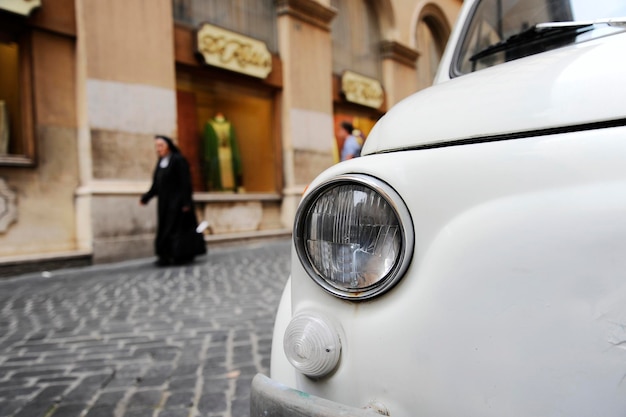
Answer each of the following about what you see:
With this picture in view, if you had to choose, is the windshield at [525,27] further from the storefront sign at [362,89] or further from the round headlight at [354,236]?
the storefront sign at [362,89]

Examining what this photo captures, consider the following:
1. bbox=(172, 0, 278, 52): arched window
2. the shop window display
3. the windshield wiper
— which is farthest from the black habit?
the windshield wiper

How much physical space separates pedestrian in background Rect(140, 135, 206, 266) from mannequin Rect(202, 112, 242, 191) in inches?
105

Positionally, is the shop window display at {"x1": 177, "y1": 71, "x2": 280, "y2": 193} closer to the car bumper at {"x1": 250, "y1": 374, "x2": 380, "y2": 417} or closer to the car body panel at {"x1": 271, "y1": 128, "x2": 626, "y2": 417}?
the car bumper at {"x1": 250, "y1": 374, "x2": 380, "y2": 417}

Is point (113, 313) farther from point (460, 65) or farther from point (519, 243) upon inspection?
point (519, 243)

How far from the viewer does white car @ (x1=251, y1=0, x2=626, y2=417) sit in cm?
80

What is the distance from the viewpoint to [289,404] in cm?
100

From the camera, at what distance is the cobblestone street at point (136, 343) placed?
218cm

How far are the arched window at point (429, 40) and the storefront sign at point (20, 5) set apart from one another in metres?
11.4

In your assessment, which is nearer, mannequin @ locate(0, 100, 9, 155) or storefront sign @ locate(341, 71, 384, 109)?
mannequin @ locate(0, 100, 9, 155)

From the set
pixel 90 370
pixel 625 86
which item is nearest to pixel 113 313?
pixel 90 370

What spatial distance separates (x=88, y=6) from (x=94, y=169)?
2344 mm

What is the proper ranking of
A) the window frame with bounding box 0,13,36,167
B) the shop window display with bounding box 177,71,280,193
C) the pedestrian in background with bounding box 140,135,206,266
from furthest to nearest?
the shop window display with bounding box 177,71,280,193 → the window frame with bounding box 0,13,36,167 → the pedestrian in background with bounding box 140,135,206,266

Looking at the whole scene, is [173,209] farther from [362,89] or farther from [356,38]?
[356,38]

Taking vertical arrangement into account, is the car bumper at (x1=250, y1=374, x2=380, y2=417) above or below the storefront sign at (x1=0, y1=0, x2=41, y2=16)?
below
